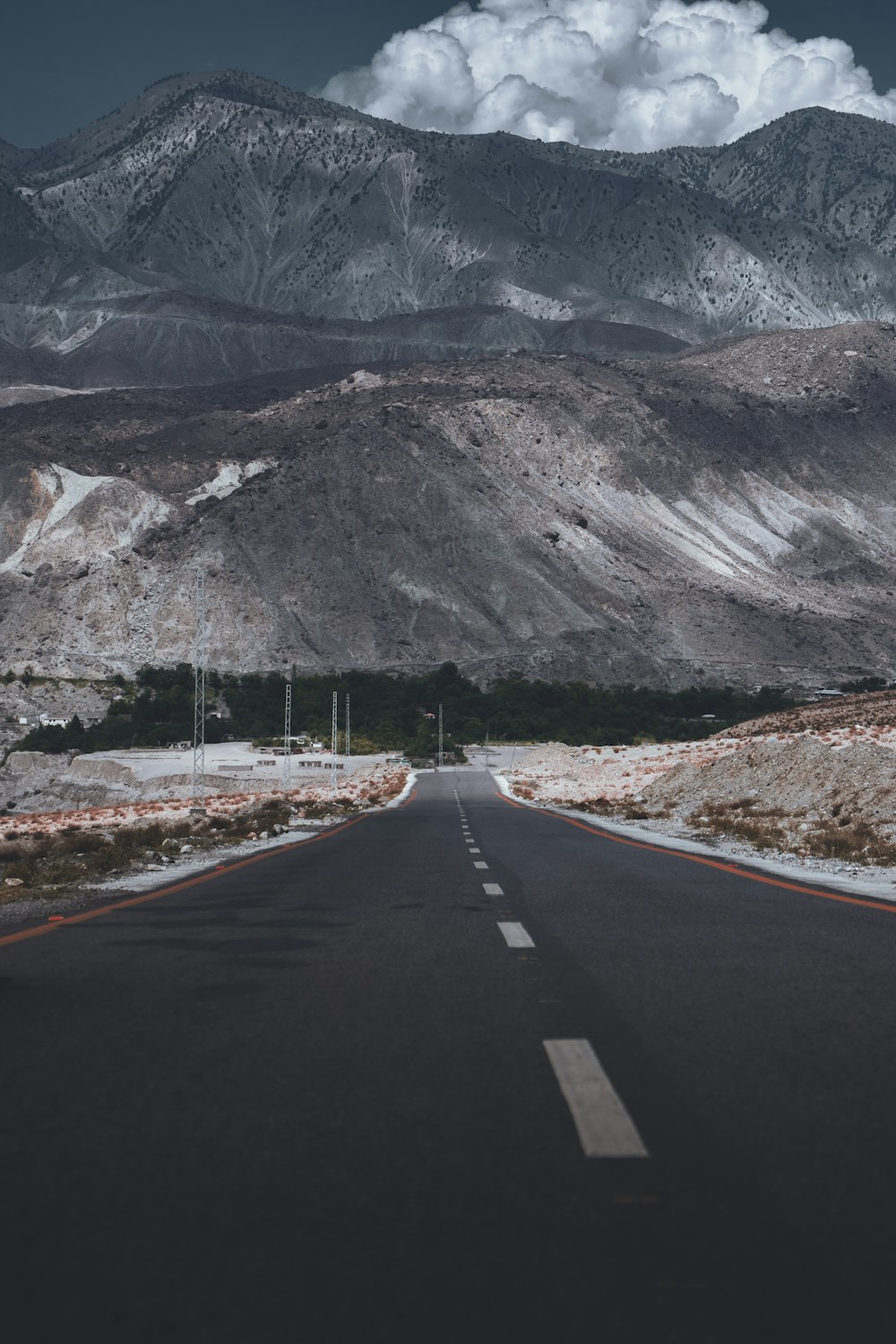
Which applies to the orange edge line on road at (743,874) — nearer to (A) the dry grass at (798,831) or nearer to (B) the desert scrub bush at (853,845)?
(A) the dry grass at (798,831)

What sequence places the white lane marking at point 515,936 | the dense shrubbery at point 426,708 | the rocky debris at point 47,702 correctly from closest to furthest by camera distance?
1. the white lane marking at point 515,936
2. the rocky debris at point 47,702
3. the dense shrubbery at point 426,708

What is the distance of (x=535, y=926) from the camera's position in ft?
38.9

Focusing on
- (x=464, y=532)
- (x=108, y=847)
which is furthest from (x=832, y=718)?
(x=464, y=532)

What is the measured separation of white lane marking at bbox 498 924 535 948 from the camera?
10521mm

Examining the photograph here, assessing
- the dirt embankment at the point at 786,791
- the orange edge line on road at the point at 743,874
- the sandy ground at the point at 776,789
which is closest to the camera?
the orange edge line on road at the point at 743,874

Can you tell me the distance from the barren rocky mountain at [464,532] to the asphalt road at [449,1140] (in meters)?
126

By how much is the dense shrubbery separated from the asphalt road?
10728 centimetres

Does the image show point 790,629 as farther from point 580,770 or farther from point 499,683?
point 580,770

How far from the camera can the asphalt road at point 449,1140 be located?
367cm

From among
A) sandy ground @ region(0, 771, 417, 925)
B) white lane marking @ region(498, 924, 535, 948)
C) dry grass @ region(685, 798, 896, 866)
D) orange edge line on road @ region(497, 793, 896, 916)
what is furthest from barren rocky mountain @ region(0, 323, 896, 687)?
white lane marking @ region(498, 924, 535, 948)

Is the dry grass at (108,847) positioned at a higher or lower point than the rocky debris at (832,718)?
lower

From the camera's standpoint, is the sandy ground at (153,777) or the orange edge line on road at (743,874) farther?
the sandy ground at (153,777)

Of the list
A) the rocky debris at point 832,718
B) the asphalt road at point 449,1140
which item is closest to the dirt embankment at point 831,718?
the rocky debris at point 832,718

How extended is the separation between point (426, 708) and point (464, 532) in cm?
2695
